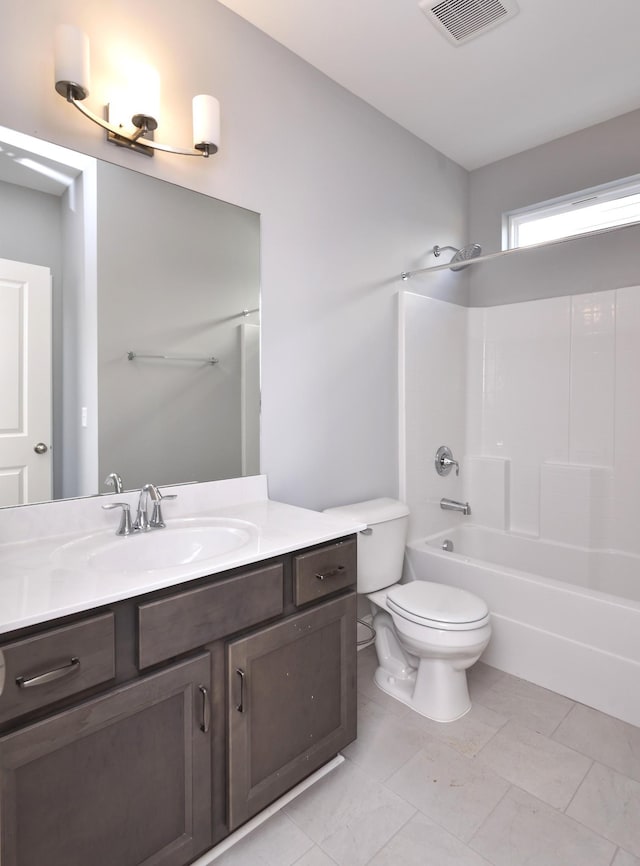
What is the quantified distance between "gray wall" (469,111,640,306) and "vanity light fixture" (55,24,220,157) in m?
1.98

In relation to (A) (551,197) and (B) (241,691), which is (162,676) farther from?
(A) (551,197)

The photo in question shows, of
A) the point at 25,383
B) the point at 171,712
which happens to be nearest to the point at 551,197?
the point at 25,383

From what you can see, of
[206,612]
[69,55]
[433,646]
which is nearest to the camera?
[206,612]

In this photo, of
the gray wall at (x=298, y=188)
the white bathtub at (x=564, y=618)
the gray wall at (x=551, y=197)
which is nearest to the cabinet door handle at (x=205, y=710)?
the gray wall at (x=298, y=188)

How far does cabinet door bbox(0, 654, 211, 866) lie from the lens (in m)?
0.92

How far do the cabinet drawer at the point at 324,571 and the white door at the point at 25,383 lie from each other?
2.52 feet

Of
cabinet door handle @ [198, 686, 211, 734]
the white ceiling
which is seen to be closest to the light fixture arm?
the white ceiling

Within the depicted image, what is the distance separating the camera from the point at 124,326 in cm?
159

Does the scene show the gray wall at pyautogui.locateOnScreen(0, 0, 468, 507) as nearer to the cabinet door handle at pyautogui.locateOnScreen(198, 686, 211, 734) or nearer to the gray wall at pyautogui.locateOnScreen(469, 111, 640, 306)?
→ the gray wall at pyautogui.locateOnScreen(469, 111, 640, 306)

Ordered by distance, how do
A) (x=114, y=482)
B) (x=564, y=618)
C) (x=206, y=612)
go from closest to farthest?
(x=206, y=612) → (x=114, y=482) → (x=564, y=618)

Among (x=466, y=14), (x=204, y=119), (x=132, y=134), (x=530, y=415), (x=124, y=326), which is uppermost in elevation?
(x=466, y=14)

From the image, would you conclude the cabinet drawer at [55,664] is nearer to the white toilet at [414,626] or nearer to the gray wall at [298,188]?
the gray wall at [298,188]

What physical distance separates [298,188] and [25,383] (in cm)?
136

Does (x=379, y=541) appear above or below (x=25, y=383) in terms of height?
below
